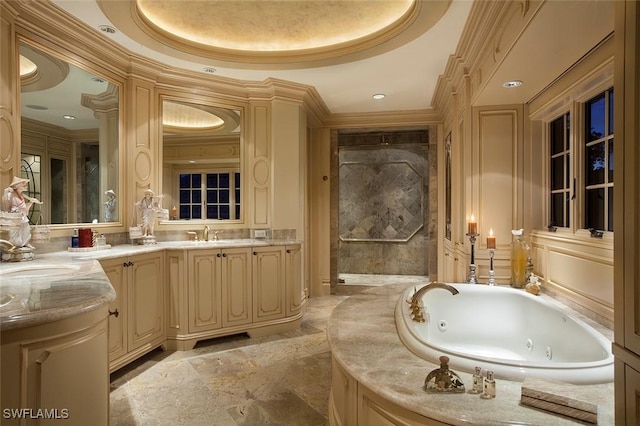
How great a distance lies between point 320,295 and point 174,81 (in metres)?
3.17

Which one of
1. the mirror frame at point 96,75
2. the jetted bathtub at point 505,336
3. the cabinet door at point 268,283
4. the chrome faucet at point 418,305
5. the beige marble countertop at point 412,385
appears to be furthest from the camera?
the cabinet door at point 268,283

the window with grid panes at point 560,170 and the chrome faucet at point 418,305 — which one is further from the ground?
the window with grid panes at point 560,170

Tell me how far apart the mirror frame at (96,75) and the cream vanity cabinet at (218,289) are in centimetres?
73

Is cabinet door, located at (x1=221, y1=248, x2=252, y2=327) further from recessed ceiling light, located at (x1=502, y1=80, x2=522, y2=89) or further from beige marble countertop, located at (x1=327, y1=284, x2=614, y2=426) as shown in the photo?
recessed ceiling light, located at (x1=502, y1=80, x2=522, y2=89)

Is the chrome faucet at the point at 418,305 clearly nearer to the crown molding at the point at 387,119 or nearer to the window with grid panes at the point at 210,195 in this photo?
the window with grid panes at the point at 210,195

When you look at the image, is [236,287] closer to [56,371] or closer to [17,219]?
[17,219]

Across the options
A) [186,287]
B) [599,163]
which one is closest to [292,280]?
[186,287]

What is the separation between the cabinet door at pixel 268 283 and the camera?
11.1ft

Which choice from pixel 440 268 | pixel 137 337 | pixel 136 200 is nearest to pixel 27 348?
pixel 137 337

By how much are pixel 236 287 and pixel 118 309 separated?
1001mm

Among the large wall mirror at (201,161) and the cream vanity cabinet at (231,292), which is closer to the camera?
the cream vanity cabinet at (231,292)

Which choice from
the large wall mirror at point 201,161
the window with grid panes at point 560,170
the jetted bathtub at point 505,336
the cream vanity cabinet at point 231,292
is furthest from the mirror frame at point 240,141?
the window with grid panes at point 560,170

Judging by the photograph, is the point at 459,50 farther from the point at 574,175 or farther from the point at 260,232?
the point at 260,232

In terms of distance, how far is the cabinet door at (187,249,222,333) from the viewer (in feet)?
10.1
